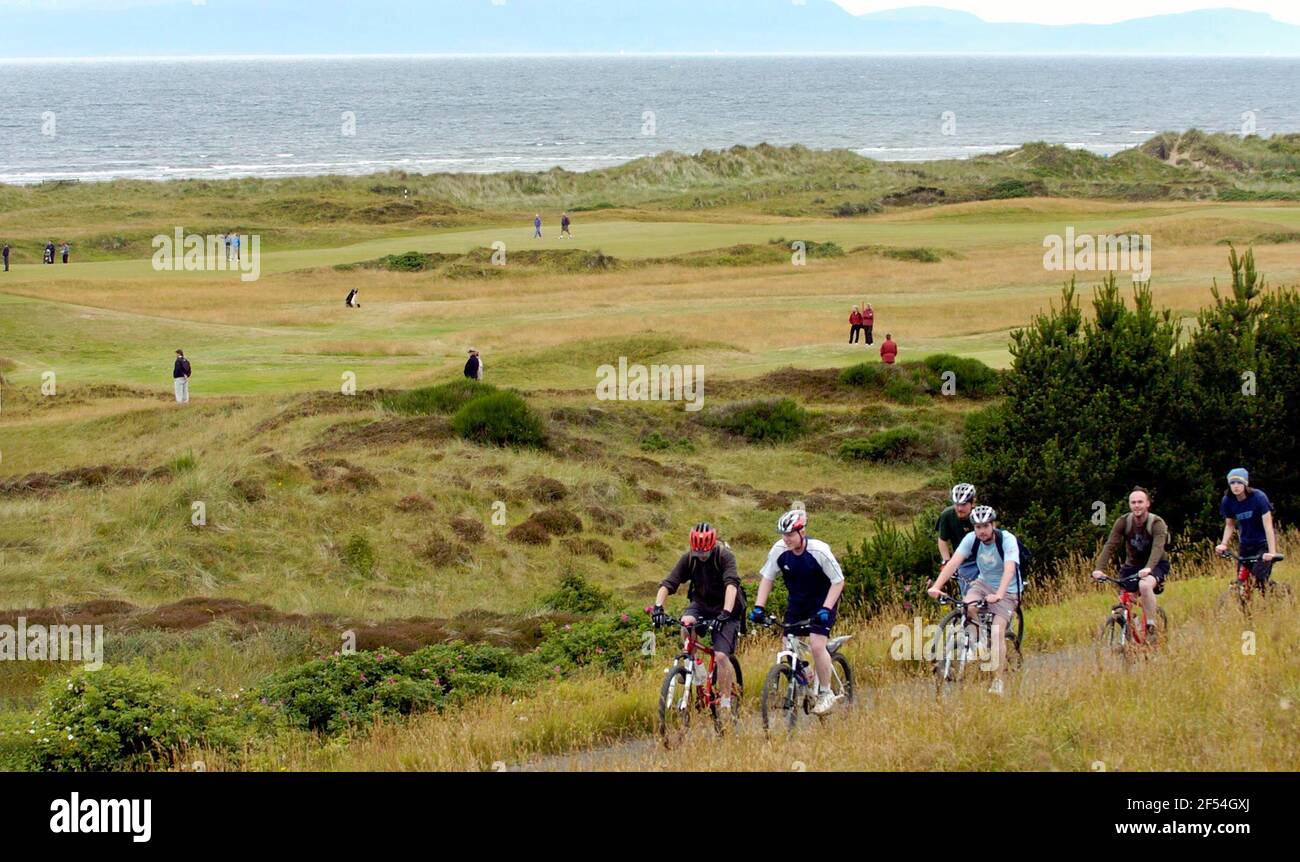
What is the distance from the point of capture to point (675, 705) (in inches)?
475

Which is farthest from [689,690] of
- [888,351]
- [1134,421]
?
[888,351]

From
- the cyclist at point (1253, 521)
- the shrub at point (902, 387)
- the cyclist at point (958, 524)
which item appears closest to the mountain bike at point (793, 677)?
the cyclist at point (958, 524)

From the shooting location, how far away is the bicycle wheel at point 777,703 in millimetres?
11836

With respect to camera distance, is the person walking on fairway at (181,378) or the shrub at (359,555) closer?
the shrub at (359,555)

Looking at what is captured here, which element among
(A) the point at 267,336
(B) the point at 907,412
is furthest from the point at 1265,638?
(A) the point at 267,336

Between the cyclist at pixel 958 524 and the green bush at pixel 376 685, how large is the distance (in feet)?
17.8

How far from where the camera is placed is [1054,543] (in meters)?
21.7

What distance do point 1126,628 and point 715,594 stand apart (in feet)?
15.2

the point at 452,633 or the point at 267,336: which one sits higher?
the point at 267,336

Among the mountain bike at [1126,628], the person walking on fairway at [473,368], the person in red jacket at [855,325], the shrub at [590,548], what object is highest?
the person in red jacket at [855,325]

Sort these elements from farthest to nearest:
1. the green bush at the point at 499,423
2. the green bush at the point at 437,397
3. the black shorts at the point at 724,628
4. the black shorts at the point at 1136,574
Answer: the green bush at the point at 437,397 → the green bush at the point at 499,423 → the black shorts at the point at 1136,574 → the black shorts at the point at 724,628

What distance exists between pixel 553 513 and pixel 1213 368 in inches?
569

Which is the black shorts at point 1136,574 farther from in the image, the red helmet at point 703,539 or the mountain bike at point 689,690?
the red helmet at point 703,539
